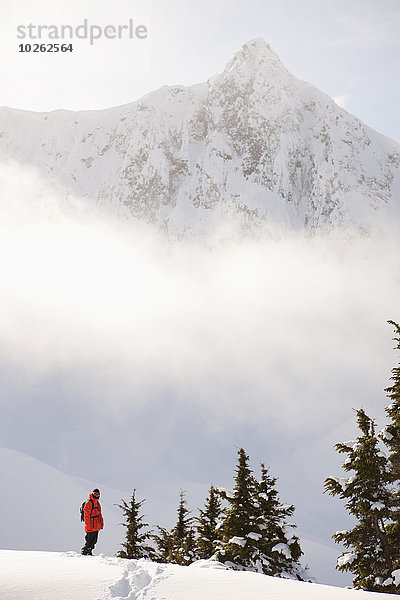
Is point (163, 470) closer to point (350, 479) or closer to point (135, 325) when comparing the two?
point (135, 325)

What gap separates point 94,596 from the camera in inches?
244

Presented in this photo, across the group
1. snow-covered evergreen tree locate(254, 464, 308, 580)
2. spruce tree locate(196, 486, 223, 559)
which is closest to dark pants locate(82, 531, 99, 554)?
snow-covered evergreen tree locate(254, 464, 308, 580)

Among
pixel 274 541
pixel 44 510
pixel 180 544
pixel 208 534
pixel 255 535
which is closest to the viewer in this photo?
pixel 255 535

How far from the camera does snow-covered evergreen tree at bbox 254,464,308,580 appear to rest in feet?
44.0

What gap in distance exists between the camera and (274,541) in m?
14.0

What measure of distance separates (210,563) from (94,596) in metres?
3.95

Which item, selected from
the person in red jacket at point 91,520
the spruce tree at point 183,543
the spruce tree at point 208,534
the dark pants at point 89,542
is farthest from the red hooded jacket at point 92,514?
the spruce tree at point 183,543

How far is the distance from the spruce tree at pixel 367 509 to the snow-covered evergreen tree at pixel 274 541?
10.1ft

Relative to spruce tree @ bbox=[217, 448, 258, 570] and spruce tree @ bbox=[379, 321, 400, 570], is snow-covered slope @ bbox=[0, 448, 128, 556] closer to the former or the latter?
spruce tree @ bbox=[217, 448, 258, 570]

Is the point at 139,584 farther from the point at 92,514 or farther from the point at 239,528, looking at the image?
the point at 239,528

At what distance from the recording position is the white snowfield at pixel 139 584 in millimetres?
6277

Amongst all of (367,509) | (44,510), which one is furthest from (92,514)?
(44,510)

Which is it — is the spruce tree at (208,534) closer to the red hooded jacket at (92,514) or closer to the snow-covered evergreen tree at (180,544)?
the snow-covered evergreen tree at (180,544)

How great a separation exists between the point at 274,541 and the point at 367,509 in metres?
4.80
